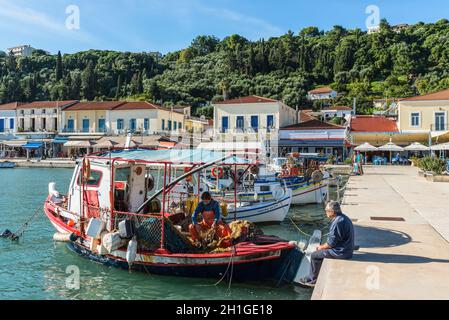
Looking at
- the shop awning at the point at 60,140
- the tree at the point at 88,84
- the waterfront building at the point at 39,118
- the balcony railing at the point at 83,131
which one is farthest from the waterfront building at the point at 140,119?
the tree at the point at 88,84

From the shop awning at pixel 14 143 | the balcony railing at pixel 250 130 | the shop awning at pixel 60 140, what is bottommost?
the shop awning at pixel 14 143

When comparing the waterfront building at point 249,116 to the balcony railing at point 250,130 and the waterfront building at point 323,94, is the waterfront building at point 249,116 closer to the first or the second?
the balcony railing at point 250,130

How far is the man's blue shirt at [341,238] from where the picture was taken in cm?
821

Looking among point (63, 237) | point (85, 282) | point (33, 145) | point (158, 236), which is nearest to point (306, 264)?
point (158, 236)

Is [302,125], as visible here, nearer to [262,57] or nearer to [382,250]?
[382,250]

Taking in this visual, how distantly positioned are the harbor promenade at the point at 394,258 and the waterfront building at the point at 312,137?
102 feet

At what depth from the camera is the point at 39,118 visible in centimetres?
6906

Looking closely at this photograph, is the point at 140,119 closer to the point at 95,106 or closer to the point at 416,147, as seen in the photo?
the point at 95,106

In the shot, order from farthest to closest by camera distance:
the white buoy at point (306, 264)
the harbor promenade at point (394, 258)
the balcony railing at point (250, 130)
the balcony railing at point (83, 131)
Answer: the balcony railing at point (83, 131) < the balcony railing at point (250, 130) < the white buoy at point (306, 264) < the harbor promenade at point (394, 258)

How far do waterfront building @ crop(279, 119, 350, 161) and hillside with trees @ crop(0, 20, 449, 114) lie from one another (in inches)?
1898

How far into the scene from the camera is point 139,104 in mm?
63719

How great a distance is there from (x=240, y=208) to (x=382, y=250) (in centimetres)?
786

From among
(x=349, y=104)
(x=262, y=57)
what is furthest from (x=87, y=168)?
(x=262, y=57)

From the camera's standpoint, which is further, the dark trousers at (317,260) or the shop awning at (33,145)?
the shop awning at (33,145)
